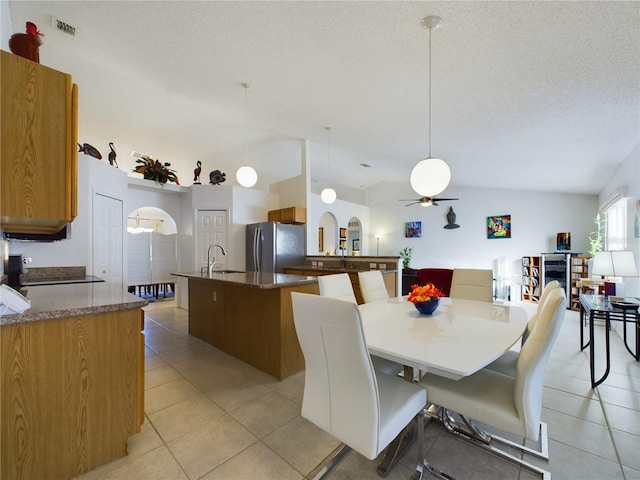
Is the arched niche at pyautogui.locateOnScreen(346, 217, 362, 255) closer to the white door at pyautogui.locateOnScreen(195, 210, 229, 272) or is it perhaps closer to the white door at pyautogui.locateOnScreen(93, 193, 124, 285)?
the white door at pyautogui.locateOnScreen(195, 210, 229, 272)

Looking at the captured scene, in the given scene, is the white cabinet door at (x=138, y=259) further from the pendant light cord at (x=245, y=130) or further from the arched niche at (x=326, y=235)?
the arched niche at (x=326, y=235)

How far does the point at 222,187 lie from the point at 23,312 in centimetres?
434

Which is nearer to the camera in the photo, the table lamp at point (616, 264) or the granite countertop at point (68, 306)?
the granite countertop at point (68, 306)

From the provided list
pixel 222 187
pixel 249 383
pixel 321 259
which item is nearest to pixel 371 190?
pixel 321 259

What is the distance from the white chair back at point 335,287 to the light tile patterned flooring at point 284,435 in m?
0.85

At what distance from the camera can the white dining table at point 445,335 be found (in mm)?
1129

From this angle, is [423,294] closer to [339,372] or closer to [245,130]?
[339,372]

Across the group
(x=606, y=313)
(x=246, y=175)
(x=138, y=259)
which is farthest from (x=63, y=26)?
(x=606, y=313)

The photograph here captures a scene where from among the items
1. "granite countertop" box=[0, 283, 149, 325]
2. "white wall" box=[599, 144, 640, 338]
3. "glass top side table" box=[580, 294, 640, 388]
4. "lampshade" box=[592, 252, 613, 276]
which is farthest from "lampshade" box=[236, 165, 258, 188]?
"white wall" box=[599, 144, 640, 338]

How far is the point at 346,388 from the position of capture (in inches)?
46.1

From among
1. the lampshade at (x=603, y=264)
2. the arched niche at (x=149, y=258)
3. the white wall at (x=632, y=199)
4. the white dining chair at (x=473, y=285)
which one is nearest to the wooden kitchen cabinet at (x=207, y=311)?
the white dining chair at (x=473, y=285)

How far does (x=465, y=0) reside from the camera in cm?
167

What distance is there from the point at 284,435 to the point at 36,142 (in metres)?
2.04

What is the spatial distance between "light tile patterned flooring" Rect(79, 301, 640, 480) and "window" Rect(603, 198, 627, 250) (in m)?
2.02
